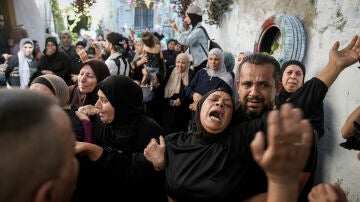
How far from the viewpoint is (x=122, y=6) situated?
26.3 m

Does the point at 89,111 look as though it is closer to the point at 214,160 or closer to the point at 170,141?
the point at 170,141

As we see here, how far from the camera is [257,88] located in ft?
6.66

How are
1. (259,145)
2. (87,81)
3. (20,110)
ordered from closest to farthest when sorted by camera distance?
(20,110)
(259,145)
(87,81)

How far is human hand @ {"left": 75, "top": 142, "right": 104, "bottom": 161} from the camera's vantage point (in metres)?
1.75

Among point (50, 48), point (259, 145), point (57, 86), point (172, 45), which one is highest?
point (259, 145)

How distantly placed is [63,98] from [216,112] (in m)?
1.32

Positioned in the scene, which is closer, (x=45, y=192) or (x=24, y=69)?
(x=45, y=192)

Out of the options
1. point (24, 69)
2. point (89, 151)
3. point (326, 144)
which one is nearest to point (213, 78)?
point (326, 144)

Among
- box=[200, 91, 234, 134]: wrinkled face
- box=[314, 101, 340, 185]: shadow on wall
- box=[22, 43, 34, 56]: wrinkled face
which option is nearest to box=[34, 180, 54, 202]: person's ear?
box=[200, 91, 234, 134]: wrinkled face

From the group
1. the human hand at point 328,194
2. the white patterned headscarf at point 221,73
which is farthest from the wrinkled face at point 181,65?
the human hand at point 328,194

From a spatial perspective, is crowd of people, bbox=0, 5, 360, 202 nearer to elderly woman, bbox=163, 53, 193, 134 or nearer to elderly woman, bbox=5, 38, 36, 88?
elderly woman, bbox=163, 53, 193, 134

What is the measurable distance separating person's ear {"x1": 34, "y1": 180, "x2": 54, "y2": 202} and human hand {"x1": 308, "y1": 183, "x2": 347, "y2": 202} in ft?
2.94

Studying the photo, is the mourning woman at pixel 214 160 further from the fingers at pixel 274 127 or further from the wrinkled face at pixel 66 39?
the wrinkled face at pixel 66 39

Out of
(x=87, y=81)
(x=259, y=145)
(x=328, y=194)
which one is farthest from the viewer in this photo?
(x=87, y=81)
